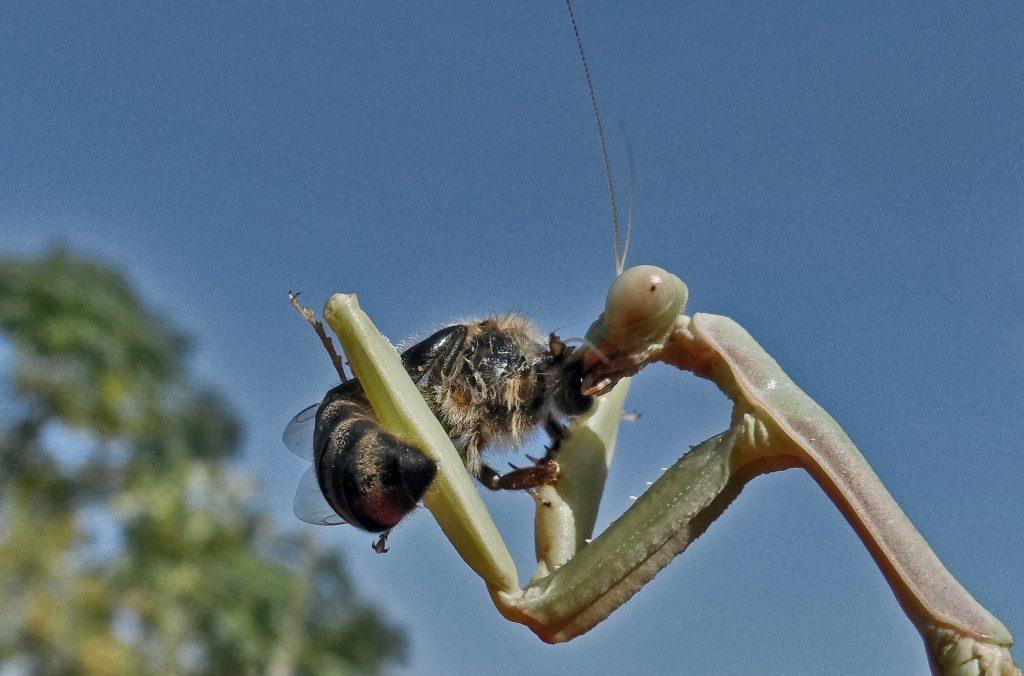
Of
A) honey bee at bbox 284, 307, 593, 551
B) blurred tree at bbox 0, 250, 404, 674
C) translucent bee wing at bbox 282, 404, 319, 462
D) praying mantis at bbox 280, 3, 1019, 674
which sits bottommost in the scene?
praying mantis at bbox 280, 3, 1019, 674

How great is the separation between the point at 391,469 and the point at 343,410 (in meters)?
0.43

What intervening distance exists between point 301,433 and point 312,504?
1.15ft

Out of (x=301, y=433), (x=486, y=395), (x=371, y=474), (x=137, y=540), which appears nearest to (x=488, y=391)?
(x=486, y=395)

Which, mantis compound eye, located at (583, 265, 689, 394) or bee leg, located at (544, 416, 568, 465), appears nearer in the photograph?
mantis compound eye, located at (583, 265, 689, 394)

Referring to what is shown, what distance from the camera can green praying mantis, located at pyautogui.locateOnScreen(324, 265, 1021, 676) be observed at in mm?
2684

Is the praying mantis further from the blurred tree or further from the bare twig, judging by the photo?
the blurred tree

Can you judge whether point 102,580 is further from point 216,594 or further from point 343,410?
point 343,410

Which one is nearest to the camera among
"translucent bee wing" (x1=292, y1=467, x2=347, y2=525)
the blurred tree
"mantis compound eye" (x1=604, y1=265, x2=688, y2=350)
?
"mantis compound eye" (x1=604, y1=265, x2=688, y2=350)

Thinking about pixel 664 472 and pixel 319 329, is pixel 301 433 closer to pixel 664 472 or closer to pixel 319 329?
pixel 319 329

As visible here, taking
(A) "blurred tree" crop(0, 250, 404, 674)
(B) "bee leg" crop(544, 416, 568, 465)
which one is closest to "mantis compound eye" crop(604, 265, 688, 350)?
(B) "bee leg" crop(544, 416, 568, 465)

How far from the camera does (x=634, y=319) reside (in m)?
2.82

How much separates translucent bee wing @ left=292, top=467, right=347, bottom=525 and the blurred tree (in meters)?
22.3

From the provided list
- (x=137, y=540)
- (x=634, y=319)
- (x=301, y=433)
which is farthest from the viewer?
(x=137, y=540)

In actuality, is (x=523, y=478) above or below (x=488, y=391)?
below
